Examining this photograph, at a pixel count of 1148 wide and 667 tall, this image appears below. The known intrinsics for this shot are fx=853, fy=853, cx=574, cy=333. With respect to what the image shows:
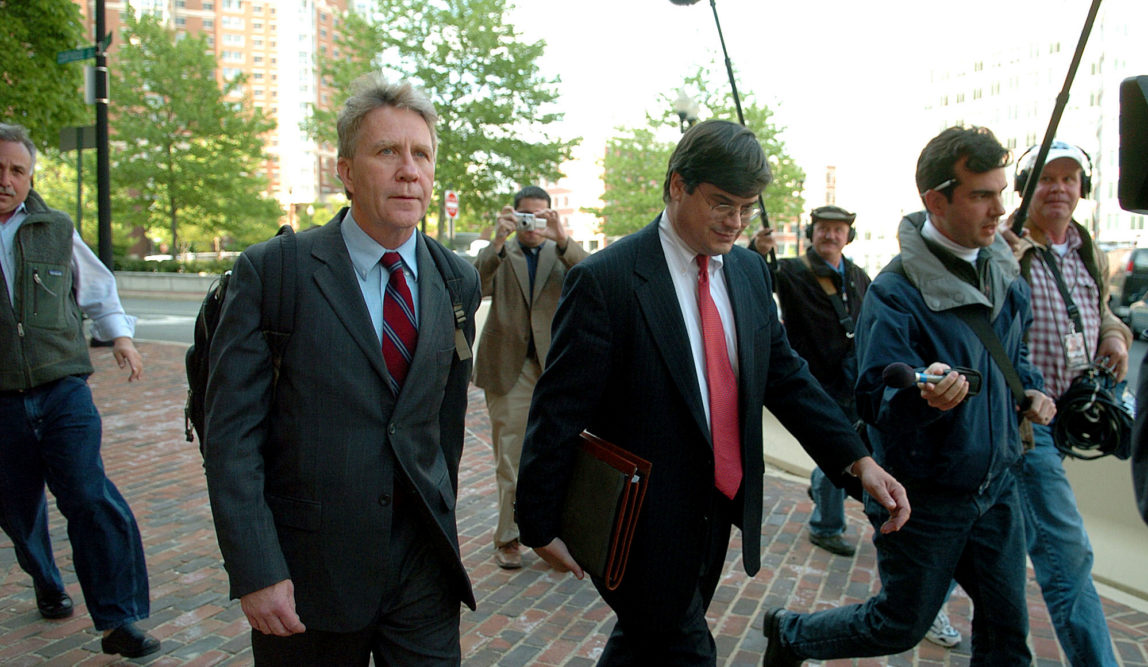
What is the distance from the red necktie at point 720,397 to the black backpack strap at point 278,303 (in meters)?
1.11

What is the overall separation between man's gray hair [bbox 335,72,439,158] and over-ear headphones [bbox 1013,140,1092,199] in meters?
2.62

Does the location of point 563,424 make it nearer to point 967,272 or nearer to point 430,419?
point 430,419

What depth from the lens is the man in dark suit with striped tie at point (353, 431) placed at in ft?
6.58

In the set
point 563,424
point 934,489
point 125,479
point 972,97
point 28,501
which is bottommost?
point 125,479

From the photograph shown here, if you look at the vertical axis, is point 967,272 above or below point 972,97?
below

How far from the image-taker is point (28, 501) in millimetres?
3756

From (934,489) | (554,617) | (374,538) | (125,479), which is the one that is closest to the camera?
(374,538)

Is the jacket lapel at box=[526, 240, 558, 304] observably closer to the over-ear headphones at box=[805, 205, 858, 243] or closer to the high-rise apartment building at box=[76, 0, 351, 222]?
the over-ear headphones at box=[805, 205, 858, 243]

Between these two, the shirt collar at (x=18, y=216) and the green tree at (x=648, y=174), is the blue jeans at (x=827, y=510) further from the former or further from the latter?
the green tree at (x=648, y=174)

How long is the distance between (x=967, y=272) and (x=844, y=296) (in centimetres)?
254

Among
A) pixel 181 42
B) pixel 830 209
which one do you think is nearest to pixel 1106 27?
pixel 181 42

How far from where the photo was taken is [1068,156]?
142 inches

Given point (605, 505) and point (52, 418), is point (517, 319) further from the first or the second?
point (605, 505)

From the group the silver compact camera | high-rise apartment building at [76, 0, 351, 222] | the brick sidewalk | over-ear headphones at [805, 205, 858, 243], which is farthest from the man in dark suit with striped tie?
high-rise apartment building at [76, 0, 351, 222]
